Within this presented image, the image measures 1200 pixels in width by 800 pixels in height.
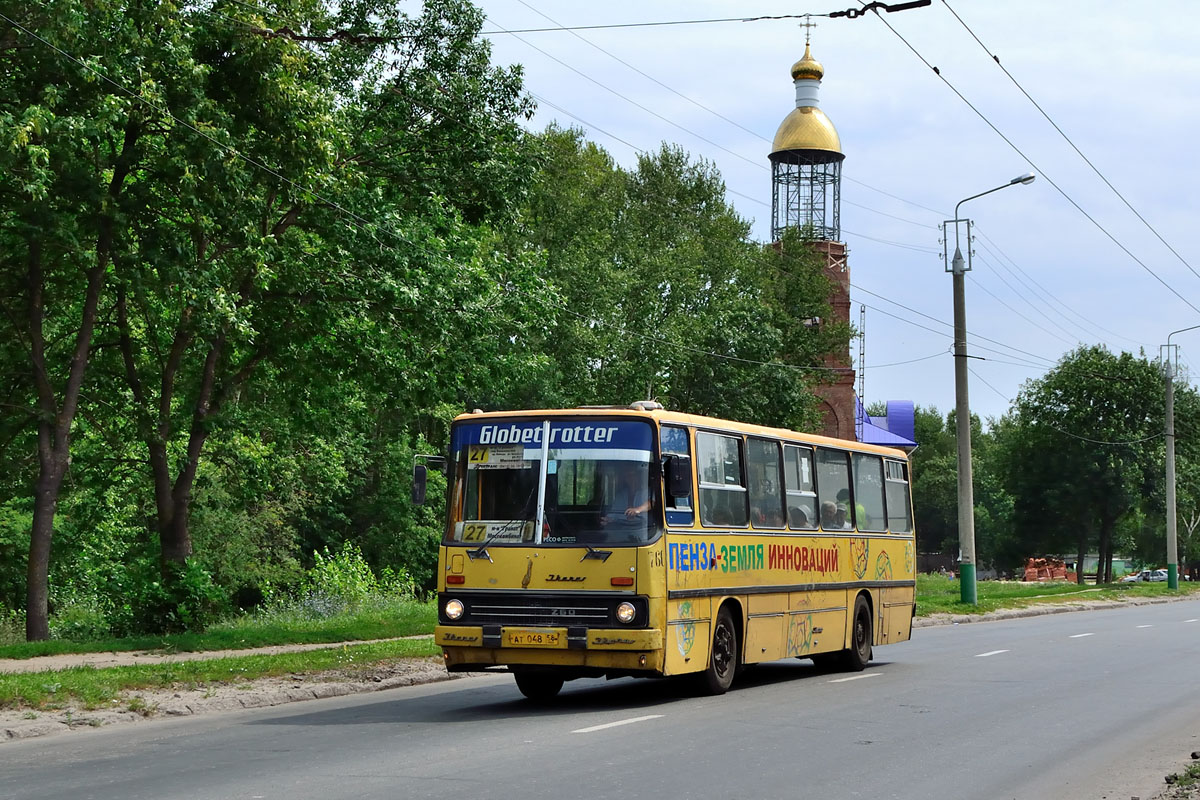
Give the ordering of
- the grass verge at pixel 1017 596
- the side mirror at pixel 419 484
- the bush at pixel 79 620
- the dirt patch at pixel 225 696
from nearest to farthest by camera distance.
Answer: the dirt patch at pixel 225 696, the side mirror at pixel 419 484, the bush at pixel 79 620, the grass verge at pixel 1017 596

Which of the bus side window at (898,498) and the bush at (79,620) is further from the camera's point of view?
the bush at (79,620)

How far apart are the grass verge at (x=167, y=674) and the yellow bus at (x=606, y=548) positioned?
344cm

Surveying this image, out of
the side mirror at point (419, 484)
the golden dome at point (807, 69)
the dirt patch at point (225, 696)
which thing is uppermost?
the golden dome at point (807, 69)

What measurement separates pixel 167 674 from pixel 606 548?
5594mm

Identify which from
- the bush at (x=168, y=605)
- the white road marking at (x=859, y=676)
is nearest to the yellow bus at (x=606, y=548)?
the white road marking at (x=859, y=676)

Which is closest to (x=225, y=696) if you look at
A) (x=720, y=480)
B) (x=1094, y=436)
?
(x=720, y=480)

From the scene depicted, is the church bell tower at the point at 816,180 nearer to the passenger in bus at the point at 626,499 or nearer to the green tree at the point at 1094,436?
the green tree at the point at 1094,436

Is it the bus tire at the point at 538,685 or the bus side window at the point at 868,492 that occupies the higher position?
A: the bus side window at the point at 868,492

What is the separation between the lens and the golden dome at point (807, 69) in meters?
74.1

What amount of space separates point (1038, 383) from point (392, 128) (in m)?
60.5

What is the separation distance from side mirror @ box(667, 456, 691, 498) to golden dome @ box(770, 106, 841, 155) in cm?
5732

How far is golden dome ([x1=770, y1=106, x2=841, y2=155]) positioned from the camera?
69.2 metres

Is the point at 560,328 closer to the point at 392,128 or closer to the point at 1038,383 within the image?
the point at 392,128

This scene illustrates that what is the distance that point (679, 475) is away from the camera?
45.2ft
